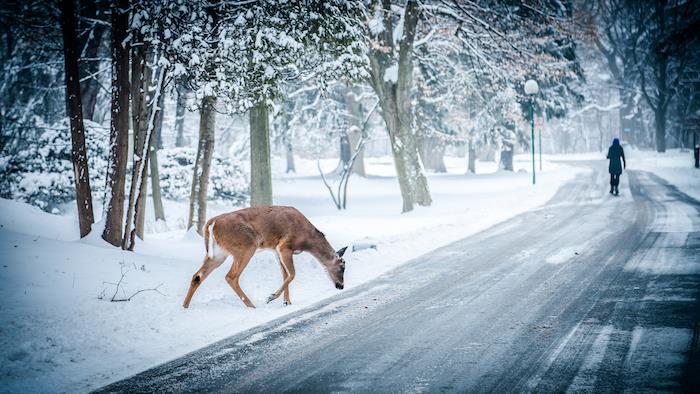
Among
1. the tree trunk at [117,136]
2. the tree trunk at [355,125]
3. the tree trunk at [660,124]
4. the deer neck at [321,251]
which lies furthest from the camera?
the tree trunk at [660,124]

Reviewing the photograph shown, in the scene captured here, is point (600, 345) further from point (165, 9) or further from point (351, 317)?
point (165, 9)

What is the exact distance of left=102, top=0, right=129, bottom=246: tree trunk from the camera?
9.34m

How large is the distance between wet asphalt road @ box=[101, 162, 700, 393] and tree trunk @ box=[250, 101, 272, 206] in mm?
6012

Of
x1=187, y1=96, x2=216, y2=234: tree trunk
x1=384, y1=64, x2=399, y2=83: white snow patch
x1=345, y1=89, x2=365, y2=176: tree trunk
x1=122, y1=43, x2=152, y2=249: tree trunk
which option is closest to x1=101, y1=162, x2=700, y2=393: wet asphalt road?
x1=122, y1=43, x2=152, y2=249: tree trunk

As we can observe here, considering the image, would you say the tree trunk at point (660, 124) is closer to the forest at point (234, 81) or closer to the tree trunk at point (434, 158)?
the forest at point (234, 81)

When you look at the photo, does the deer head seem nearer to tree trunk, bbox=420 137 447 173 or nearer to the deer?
the deer

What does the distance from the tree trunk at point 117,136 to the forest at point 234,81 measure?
23 mm

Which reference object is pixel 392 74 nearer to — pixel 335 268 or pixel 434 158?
pixel 335 268

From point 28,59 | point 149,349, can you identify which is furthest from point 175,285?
point 28,59

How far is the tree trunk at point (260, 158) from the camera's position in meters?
13.9

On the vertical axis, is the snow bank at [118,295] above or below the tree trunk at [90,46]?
below

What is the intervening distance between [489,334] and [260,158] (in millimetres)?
9856

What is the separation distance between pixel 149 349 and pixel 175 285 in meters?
2.54

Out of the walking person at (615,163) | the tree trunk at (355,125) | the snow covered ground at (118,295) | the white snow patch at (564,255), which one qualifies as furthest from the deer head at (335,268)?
the tree trunk at (355,125)
